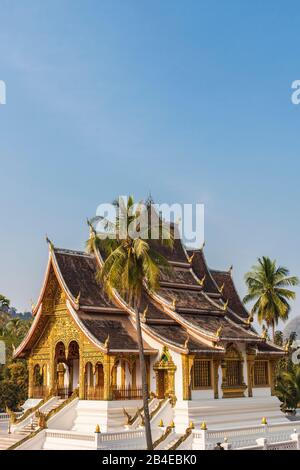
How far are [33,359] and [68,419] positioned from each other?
18.5 ft

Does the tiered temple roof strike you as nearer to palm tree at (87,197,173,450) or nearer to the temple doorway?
the temple doorway

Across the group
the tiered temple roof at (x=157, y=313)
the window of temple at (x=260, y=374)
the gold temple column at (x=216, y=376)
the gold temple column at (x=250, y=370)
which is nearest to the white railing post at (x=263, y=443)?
the gold temple column at (x=216, y=376)

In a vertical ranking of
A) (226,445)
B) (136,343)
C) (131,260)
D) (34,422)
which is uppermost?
(131,260)

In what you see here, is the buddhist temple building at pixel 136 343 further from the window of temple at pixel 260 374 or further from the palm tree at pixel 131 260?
the palm tree at pixel 131 260

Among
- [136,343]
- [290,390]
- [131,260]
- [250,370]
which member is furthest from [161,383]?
[290,390]

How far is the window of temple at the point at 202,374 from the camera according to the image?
27.5 meters

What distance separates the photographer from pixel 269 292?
4284 cm

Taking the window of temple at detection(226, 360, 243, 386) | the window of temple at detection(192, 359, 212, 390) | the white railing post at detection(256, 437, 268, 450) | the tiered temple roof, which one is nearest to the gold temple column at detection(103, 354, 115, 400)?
the tiered temple roof

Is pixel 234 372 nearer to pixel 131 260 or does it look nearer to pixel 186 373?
pixel 186 373

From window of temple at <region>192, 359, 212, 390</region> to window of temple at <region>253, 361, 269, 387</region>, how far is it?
11.1ft

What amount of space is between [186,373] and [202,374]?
1336 millimetres

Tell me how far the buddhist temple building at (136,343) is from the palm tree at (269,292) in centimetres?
977

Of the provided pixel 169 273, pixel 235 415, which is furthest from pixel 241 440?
pixel 169 273
